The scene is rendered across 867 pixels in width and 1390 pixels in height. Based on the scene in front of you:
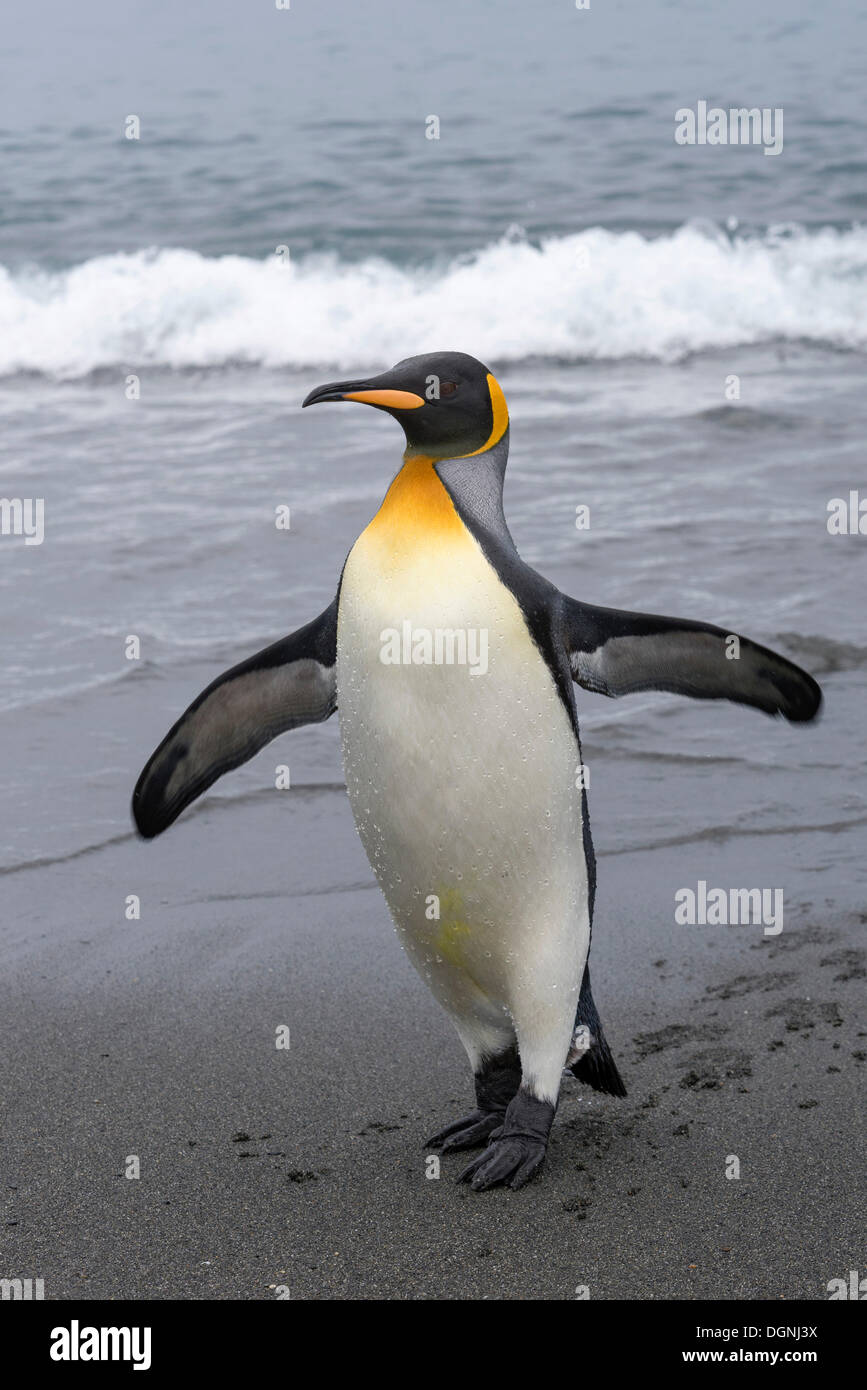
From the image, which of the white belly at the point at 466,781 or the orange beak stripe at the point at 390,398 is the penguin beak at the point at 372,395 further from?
the white belly at the point at 466,781

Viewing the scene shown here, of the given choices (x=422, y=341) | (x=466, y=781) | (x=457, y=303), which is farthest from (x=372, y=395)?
(x=457, y=303)

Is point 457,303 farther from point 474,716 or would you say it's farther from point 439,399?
point 474,716

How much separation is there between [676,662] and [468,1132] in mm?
1068

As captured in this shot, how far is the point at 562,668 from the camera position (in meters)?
3.03

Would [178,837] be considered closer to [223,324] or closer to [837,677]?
[837,677]

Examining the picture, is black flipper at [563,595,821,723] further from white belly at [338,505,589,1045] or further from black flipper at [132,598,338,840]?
black flipper at [132,598,338,840]

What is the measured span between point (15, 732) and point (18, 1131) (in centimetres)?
270

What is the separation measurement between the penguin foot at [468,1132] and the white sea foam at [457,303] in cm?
1044

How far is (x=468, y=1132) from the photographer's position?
3.16m

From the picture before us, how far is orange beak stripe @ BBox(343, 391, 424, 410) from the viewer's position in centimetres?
277
